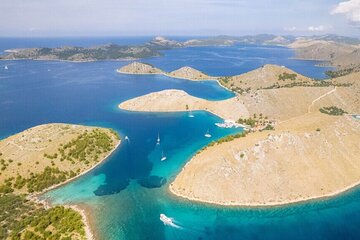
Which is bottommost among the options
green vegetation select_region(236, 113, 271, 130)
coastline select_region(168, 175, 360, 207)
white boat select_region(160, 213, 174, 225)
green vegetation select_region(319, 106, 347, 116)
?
coastline select_region(168, 175, 360, 207)

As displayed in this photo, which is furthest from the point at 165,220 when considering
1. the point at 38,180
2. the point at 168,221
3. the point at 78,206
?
the point at 38,180

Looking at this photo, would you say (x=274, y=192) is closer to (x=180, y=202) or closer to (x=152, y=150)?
(x=180, y=202)

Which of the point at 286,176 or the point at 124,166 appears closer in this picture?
the point at 286,176

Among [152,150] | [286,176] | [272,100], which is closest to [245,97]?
[272,100]

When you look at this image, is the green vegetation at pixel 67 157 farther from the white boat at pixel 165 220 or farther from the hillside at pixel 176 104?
the hillside at pixel 176 104

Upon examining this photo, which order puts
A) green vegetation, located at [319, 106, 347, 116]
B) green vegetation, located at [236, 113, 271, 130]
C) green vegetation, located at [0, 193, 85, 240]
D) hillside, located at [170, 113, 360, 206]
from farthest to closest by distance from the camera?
1. green vegetation, located at [319, 106, 347, 116]
2. green vegetation, located at [236, 113, 271, 130]
3. hillside, located at [170, 113, 360, 206]
4. green vegetation, located at [0, 193, 85, 240]

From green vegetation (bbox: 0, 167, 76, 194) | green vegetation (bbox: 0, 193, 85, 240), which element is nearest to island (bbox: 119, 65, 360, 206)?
green vegetation (bbox: 0, 193, 85, 240)

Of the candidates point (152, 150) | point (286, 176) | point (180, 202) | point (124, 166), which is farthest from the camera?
point (152, 150)

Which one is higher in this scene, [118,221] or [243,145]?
[243,145]

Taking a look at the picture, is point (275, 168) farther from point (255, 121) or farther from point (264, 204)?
point (255, 121)

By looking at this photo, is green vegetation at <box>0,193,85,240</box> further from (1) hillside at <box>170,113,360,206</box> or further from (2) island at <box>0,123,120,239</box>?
(1) hillside at <box>170,113,360,206</box>
